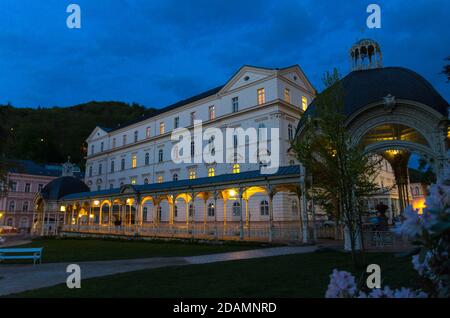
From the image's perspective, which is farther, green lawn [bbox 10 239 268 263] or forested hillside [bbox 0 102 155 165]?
forested hillside [bbox 0 102 155 165]

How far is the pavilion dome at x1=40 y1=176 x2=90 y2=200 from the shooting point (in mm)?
42062

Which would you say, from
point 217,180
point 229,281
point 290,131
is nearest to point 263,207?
point 290,131

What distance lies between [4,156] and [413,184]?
201ft

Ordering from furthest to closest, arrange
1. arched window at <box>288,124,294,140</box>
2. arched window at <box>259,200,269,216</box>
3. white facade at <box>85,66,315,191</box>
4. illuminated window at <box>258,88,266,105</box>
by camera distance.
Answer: illuminated window at <box>258,88,266,105</box>
arched window at <box>288,124,294,140</box>
white facade at <box>85,66,315,191</box>
arched window at <box>259,200,269,216</box>

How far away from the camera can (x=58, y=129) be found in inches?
3541

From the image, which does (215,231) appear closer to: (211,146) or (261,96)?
(211,146)

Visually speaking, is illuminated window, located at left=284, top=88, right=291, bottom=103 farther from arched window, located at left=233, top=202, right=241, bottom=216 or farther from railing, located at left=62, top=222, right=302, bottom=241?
railing, located at left=62, top=222, right=302, bottom=241

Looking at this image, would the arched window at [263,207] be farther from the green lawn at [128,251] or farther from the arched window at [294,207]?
the green lawn at [128,251]

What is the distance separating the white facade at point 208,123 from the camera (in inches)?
1344

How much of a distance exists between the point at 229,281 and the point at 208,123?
32617mm

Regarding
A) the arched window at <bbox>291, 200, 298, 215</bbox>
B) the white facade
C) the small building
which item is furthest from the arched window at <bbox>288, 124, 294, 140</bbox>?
the small building

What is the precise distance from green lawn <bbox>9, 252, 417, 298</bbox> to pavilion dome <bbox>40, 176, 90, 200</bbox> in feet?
121
